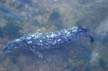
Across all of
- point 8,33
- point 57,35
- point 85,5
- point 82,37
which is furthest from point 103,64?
point 8,33

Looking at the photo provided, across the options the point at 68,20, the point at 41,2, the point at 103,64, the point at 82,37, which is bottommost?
the point at 103,64

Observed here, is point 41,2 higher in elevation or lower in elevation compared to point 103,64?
higher

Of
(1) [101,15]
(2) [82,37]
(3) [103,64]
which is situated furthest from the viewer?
(1) [101,15]

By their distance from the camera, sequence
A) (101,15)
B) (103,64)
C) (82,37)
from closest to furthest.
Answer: (103,64) → (82,37) → (101,15)

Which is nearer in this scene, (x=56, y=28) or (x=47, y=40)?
(x=47, y=40)

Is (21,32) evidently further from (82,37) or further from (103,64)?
(103,64)

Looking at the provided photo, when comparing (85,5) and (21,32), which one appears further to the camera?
(85,5)

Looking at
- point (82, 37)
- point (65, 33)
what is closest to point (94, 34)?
point (82, 37)

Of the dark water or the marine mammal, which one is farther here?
the marine mammal

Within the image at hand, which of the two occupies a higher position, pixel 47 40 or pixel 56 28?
pixel 56 28

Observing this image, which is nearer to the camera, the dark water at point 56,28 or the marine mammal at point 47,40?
the dark water at point 56,28
